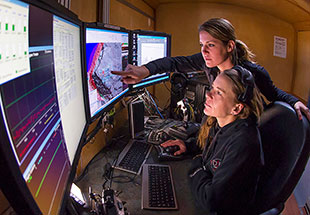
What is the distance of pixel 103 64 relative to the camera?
1043 mm

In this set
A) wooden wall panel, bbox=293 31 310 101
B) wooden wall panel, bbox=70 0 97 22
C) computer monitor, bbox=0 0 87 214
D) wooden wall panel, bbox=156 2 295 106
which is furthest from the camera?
wooden wall panel, bbox=293 31 310 101

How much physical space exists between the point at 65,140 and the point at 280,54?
10.4ft

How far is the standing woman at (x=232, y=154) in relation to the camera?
88 cm

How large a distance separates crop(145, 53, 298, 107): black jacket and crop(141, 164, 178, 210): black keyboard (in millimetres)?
566

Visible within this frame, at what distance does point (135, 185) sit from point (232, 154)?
0.43 metres

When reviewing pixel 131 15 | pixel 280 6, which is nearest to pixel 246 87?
pixel 131 15

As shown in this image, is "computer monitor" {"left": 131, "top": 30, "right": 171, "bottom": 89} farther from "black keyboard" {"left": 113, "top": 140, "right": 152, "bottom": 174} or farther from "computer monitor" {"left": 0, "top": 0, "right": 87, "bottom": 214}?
"computer monitor" {"left": 0, "top": 0, "right": 87, "bottom": 214}

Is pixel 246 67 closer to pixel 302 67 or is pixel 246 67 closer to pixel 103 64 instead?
pixel 103 64

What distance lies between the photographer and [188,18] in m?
2.68

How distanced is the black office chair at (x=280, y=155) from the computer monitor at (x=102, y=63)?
744 millimetres

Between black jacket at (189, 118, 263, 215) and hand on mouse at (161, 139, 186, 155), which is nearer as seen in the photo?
black jacket at (189, 118, 263, 215)

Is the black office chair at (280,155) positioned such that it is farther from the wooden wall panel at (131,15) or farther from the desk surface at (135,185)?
the wooden wall panel at (131,15)

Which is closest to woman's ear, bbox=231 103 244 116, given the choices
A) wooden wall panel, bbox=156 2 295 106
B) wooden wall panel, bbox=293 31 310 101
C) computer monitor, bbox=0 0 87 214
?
computer monitor, bbox=0 0 87 214

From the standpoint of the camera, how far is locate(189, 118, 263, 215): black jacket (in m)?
0.88
